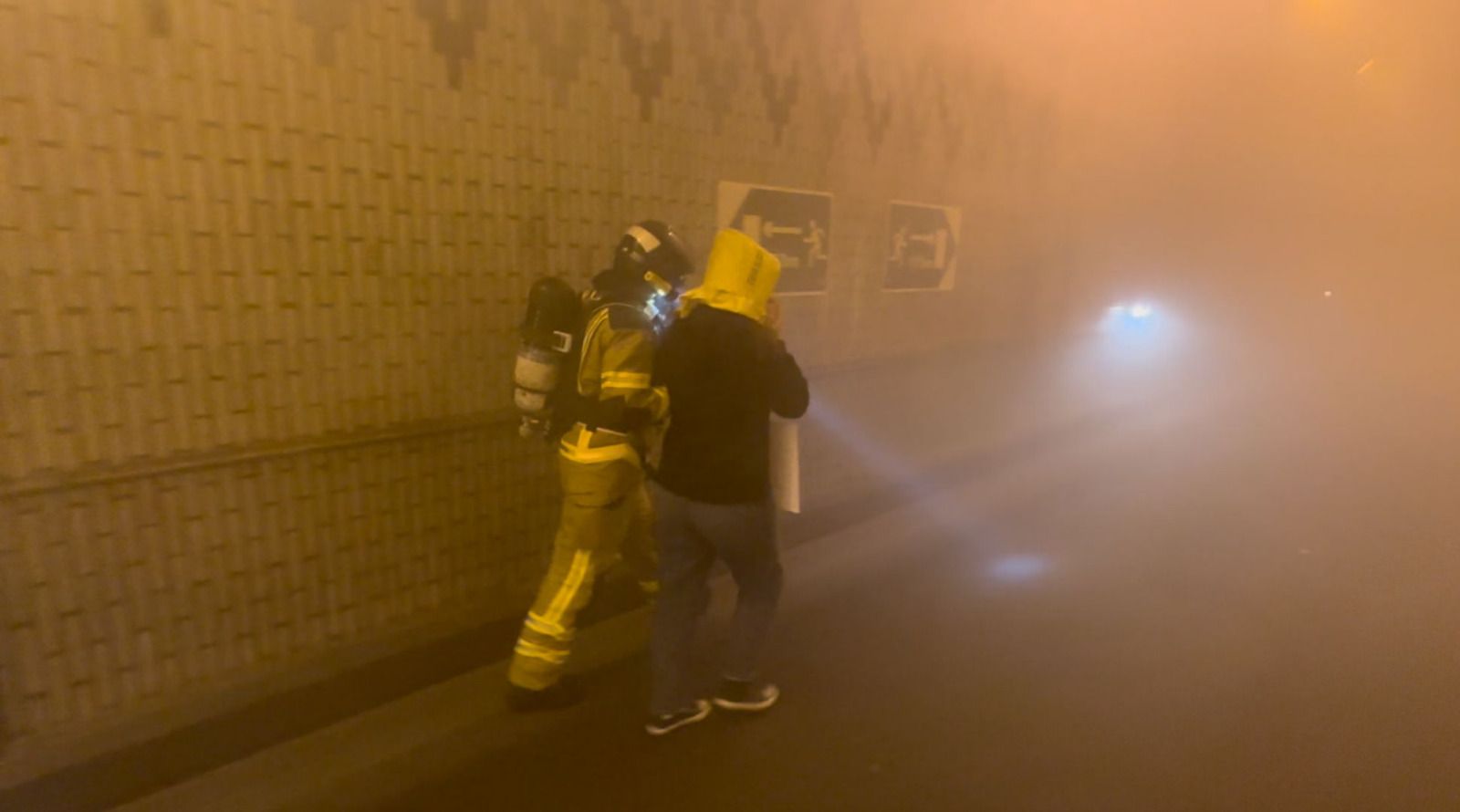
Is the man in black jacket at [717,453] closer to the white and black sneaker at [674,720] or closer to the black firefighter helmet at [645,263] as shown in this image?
the white and black sneaker at [674,720]

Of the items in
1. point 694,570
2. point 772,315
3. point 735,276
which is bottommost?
point 694,570

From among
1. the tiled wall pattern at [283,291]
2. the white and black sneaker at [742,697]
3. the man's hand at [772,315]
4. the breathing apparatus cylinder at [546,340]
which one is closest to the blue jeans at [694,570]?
the white and black sneaker at [742,697]

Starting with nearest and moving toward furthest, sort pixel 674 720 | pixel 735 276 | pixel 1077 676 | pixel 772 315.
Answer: pixel 735 276 < pixel 674 720 < pixel 772 315 < pixel 1077 676

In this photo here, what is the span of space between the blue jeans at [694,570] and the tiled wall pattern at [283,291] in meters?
1.14

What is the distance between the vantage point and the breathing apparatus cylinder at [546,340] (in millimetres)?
3402

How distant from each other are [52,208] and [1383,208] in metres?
23.3

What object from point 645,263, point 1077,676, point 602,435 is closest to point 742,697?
point 602,435

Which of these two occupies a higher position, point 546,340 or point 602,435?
point 546,340

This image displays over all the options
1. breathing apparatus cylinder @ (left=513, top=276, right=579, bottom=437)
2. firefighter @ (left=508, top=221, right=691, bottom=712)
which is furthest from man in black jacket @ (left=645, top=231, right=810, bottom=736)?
breathing apparatus cylinder @ (left=513, top=276, right=579, bottom=437)

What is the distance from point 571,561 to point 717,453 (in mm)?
755

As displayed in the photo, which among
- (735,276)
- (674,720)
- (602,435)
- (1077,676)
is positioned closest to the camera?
(735,276)

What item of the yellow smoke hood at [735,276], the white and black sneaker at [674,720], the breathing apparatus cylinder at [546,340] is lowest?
the white and black sneaker at [674,720]

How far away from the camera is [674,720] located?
3.55m

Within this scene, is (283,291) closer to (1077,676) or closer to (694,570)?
(694,570)
